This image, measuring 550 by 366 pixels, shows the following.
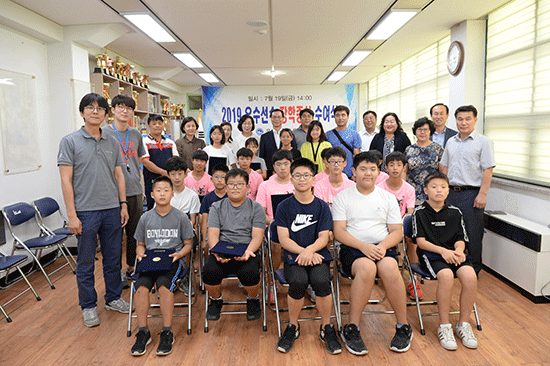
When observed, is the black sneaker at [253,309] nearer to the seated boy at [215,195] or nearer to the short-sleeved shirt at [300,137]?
the seated boy at [215,195]

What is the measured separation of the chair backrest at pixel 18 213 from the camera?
144 inches

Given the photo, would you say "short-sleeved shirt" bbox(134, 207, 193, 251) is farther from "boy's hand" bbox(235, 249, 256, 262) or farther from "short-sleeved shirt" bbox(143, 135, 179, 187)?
"short-sleeved shirt" bbox(143, 135, 179, 187)

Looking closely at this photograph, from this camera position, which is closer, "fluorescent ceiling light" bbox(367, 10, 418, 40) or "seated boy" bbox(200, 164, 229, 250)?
"seated boy" bbox(200, 164, 229, 250)

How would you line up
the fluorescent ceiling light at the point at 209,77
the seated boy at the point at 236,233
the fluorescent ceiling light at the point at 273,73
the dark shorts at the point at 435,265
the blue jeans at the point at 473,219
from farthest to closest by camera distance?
the fluorescent ceiling light at the point at 209,77
the fluorescent ceiling light at the point at 273,73
the blue jeans at the point at 473,219
the seated boy at the point at 236,233
the dark shorts at the point at 435,265

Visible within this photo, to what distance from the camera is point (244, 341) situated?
2.56 meters

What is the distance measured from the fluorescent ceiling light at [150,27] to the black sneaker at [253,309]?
131 inches

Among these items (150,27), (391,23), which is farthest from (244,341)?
(391,23)

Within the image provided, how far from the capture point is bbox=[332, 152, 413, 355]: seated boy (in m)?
2.47

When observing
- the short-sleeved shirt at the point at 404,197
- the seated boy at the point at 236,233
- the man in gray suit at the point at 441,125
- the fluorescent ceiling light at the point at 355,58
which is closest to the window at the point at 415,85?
the fluorescent ceiling light at the point at 355,58

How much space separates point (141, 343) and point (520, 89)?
4.19 meters

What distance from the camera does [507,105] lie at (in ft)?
13.1

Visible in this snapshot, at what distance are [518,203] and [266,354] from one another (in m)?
2.99

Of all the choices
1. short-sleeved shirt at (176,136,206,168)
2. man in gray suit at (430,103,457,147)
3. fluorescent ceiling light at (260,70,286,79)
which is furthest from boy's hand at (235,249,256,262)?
fluorescent ceiling light at (260,70,286,79)

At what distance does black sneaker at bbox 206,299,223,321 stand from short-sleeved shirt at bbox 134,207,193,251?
51 centimetres
